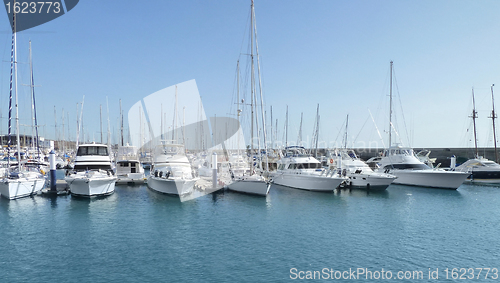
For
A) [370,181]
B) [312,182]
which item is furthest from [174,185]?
[370,181]

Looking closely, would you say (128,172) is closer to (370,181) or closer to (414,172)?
(370,181)

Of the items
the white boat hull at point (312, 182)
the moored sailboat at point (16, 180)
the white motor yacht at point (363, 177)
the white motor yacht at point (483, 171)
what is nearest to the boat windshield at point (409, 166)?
the white motor yacht at point (363, 177)

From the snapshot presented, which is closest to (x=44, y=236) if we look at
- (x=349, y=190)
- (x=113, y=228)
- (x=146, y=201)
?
(x=113, y=228)

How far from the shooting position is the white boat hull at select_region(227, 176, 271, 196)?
29200mm

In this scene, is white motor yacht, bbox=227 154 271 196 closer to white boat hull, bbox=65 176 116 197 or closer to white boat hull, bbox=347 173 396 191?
Result: white boat hull, bbox=65 176 116 197

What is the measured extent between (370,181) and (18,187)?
116 ft

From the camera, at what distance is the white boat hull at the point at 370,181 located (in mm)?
34525

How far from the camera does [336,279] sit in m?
12.0

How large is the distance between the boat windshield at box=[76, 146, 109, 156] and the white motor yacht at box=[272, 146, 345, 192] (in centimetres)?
2049

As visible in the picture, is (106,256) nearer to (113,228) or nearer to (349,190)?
(113,228)

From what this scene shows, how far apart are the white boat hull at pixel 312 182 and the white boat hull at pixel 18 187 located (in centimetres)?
2615

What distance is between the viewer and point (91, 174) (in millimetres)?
28656

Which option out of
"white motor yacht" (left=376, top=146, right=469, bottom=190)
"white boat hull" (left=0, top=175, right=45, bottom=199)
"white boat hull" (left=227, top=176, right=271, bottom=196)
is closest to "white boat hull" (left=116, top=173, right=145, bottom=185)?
"white boat hull" (left=0, top=175, right=45, bottom=199)

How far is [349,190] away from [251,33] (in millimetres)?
20717
